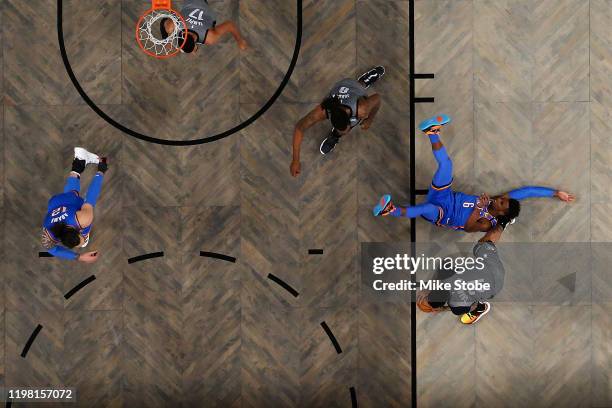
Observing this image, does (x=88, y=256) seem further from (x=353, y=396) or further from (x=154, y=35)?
(x=353, y=396)

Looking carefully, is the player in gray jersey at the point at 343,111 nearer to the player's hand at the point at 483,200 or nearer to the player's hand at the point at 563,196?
the player's hand at the point at 483,200

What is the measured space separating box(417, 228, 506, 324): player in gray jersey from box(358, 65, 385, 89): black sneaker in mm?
2187

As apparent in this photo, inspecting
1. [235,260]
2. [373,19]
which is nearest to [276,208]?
[235,260]

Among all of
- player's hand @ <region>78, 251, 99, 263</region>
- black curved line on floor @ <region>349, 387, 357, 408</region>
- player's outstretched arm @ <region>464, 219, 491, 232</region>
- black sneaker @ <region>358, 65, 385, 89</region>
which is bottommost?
black curved line on floor @ <region>349, 387, 357, 408</region>

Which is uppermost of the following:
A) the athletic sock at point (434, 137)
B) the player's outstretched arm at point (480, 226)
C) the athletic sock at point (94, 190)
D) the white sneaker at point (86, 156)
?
the athletic sock at point (434, 137)

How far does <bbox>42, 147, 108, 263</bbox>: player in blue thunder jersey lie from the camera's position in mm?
5023

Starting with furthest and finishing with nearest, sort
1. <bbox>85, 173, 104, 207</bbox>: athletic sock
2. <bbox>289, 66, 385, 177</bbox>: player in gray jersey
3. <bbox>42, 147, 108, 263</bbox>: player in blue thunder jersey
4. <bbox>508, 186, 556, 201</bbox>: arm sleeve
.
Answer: <bbox>508, 186, 556, 201</bbox>: arm sleeve, <bbox>85, 173, 104, 207</bbox>: athletic sock, <bbox>289, 66, 385, 177</bbox>: player in gray jersey, <bbox>42, 147, 108, 263</bbox>: player in blue thunder jersey

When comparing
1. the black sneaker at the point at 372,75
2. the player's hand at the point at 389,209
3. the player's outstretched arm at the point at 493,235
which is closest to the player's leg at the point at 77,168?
the black sneaker at the point at 372,75

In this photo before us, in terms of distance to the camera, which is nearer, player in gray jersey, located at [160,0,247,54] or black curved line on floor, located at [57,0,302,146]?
player in gray jersey, located at [160,0,247,54]

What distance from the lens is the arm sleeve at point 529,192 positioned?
5.53 m

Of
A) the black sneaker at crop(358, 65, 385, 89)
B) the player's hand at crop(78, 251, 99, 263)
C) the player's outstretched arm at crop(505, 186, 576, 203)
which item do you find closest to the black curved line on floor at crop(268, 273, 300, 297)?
the player's hand at crop(78, 251, 99, 263)

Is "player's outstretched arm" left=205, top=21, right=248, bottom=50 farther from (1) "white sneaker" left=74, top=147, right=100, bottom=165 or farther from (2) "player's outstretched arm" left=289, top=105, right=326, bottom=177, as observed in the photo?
(1) "white sneaker" left=74, top=147, right=100, bottom=165

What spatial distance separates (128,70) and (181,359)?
3445 millimetres

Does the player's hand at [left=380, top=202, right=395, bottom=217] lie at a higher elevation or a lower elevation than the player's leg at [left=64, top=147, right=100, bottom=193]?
lower
